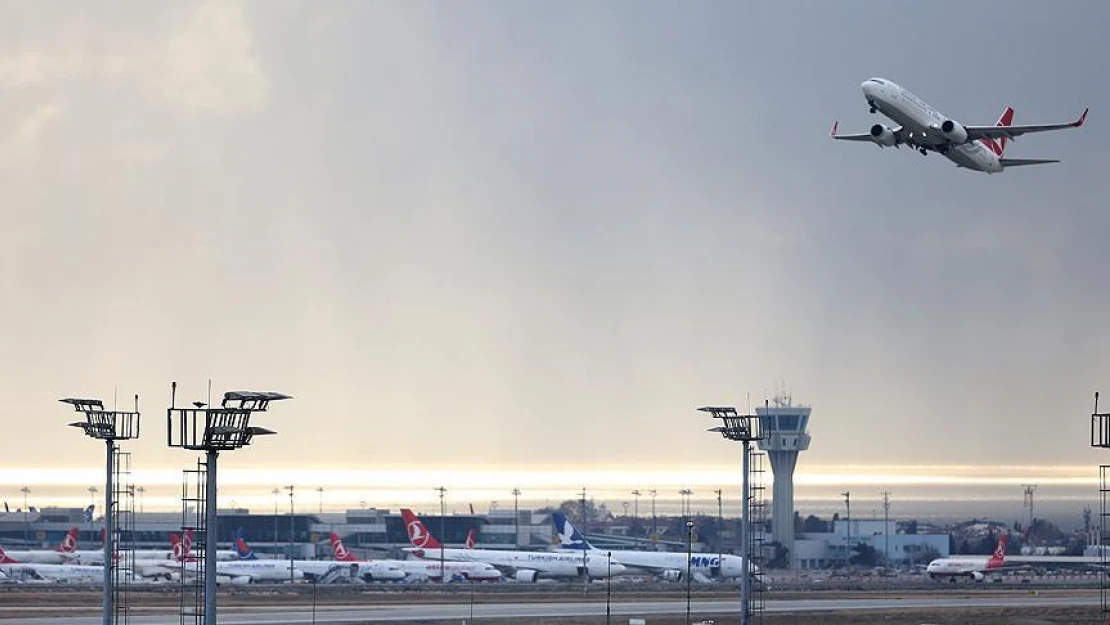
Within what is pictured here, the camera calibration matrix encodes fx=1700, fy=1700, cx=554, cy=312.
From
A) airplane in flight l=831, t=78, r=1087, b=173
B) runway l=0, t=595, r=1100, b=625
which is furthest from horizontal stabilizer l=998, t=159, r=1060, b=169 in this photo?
runway l=0, t=595, r=1100, b=625

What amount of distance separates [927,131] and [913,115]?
2921mm

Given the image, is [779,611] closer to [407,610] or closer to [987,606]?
[987,606]

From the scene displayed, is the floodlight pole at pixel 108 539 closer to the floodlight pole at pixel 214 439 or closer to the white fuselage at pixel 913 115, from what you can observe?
the floodlight pole at pixel 214 439

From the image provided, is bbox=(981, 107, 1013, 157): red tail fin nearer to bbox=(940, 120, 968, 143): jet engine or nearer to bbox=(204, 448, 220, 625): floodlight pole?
bbox=(940, 120, 968, 143): jet engine

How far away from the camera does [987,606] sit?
194 metres

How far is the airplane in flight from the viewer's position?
14388cm

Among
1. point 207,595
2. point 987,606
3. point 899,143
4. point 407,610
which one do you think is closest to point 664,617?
point 407,610

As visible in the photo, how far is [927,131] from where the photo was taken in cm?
14638

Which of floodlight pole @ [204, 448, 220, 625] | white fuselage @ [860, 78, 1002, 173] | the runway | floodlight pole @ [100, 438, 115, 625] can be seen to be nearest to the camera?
floodlight pole @ [204, 448, 220, 625]

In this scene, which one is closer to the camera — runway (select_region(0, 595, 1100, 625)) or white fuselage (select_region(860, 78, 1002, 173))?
white fuselage (select_region(860, 78, 1002, 173))

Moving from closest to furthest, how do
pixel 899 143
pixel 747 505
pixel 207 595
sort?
1. pixel 207 595
2. pixel 747 505
3. pixel 899 143

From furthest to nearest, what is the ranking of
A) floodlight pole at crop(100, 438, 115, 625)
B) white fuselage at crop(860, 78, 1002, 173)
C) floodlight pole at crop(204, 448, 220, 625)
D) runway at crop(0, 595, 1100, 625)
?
runway at crop(0, 595, 1100, 625)
white fuselage at crop(860, 78, 1002, 173)
floodlight pole at crop(100, 438, 115, 625)
floodlight pole at crop(204, 448, 220, 625)

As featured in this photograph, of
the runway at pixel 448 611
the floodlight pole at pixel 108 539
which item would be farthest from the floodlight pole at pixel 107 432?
the runway at pixel 448 611

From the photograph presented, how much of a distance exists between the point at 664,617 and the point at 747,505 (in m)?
57.6
